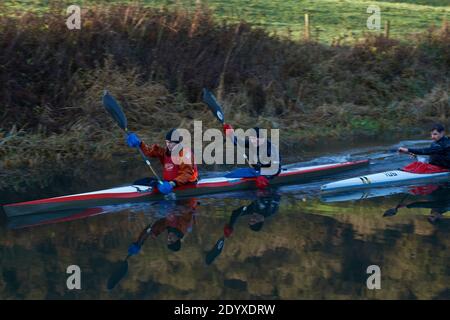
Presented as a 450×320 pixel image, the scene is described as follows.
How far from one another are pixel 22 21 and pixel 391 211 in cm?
1023

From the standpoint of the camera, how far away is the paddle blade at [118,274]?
10.1 meters

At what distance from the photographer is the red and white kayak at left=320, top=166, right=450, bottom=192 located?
15.1 m

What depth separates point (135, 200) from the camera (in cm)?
1387

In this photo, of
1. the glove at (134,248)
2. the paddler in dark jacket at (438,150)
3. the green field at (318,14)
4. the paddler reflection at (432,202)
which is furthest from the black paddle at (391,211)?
the green field at (318,14)

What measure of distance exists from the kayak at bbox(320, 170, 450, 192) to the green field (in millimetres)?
8441

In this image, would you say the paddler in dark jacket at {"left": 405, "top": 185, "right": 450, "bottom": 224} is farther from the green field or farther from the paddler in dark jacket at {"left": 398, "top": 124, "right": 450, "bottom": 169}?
the green field

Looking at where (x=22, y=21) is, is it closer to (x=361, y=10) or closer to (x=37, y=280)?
(x=37, y=280)

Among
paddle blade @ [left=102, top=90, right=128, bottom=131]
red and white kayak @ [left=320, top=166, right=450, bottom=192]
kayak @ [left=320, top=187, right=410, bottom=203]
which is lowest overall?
kayak @ [left=320, top=187, right=410, bottom=203]

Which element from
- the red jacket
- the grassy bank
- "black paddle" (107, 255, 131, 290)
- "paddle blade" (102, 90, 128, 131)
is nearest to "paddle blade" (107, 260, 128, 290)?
"black paddle" (107, 255, 131, 290)

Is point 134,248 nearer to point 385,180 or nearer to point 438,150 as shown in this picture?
point 385,180

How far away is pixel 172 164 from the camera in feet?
46.1

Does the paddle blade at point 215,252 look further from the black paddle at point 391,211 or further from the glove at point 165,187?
the black paddle at point 391,211

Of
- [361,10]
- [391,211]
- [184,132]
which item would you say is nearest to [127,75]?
[184,132]

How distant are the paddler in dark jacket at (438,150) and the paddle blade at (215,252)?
493 centimetres
